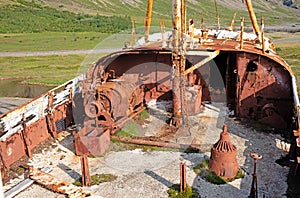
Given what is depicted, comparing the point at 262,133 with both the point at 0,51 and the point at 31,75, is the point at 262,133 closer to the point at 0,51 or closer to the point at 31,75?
the point at 31,75

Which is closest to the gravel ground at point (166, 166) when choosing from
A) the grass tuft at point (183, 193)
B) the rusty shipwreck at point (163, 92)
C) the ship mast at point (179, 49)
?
the grass tuft at point (183, 193)

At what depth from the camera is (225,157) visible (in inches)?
327

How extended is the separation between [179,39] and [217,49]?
1.73 meters

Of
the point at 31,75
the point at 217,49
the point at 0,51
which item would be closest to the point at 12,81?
the point at 31,75

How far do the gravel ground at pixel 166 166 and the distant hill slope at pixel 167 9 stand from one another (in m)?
54.7

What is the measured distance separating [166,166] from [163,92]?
4282mm

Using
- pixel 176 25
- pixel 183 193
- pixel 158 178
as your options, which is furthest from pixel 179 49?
pixel 183 193

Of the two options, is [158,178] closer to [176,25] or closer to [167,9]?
[176,25]

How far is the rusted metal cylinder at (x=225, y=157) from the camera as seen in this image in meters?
8.30

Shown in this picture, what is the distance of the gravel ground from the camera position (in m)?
8.02

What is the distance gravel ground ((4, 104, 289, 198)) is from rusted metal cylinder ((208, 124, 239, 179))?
0.26m

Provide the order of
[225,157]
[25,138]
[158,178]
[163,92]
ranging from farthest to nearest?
1. [163,92]
2. [25,138]
3. [158,178]
4. [225,157]

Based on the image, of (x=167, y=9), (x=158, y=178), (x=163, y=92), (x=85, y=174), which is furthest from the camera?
(x=167, y=9)

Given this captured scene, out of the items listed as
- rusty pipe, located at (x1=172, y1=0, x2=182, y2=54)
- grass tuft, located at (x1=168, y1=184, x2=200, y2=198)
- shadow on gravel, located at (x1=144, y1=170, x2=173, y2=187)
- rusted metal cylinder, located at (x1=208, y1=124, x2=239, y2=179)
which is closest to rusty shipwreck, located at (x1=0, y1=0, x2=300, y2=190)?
rusty pipe, located at (x1=172, y1=0, x2=182, y2=54)
